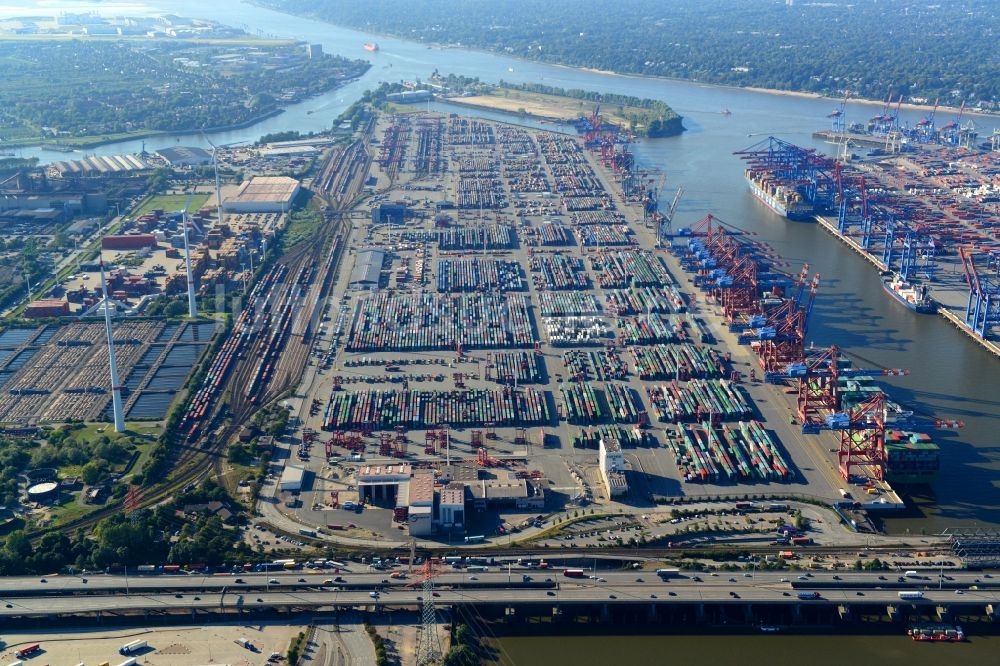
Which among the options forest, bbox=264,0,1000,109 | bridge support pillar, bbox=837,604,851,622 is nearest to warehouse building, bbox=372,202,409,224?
bridge support pillar, bbox=837,604,851,622

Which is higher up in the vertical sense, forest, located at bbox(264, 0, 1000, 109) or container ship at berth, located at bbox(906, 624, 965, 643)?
forest, located at bbox(264, 0, 1000, 109)

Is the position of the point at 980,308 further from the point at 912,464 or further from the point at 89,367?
the point at 89,367

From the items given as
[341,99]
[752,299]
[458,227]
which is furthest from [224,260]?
[341,99]

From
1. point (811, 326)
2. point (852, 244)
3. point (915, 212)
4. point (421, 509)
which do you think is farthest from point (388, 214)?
point (421, 509)

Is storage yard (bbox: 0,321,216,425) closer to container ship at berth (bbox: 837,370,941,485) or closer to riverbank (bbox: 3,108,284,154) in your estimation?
container ship at berth (bbox: 837,370,941,485)

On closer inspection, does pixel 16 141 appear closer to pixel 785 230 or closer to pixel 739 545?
pixel 785 230

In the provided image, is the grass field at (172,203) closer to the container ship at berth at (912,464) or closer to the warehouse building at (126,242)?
the warehouse building at (126,242)
